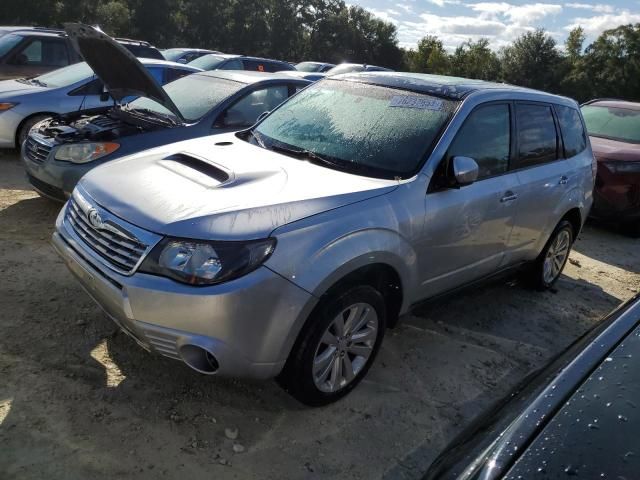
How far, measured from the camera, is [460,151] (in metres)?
3.54

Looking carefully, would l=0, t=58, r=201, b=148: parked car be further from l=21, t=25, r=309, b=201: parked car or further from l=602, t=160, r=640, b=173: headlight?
l=602, t=160, r=640, b=173: headlight

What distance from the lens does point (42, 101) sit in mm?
6914

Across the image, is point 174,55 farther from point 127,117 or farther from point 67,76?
point 127,117

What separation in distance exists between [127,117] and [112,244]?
3164mm

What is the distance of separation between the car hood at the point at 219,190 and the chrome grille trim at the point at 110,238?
0.05m

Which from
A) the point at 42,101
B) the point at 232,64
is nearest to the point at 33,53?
the point at 42,101

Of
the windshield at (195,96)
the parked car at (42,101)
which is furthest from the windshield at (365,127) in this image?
the parked car at (42,101)

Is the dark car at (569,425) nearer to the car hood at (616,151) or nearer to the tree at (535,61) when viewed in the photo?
the car hood at (616,151)

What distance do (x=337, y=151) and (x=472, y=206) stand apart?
95 centimetres

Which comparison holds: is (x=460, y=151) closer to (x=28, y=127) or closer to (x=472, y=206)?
(x=472, y=206)

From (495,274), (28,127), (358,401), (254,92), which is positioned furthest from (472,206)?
(28,127)

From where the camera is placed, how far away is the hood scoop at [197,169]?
2.99 m

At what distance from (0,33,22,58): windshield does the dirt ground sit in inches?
226

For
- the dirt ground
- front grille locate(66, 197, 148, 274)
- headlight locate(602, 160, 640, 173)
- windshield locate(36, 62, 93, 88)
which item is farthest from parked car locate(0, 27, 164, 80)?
headlight locate(602, 160, 640, 173)
